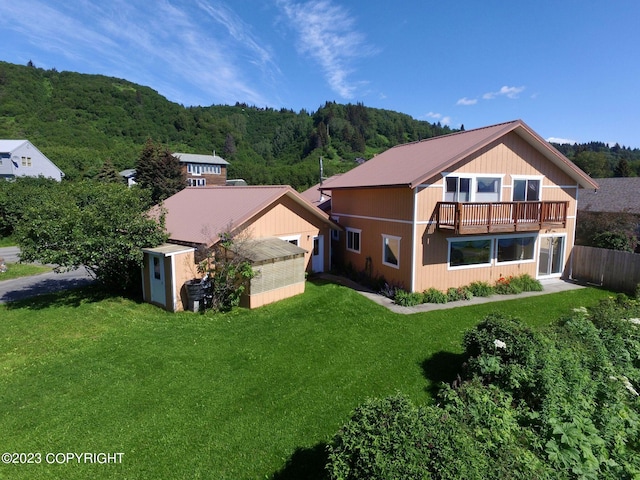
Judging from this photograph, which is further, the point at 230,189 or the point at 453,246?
the point at 230,189

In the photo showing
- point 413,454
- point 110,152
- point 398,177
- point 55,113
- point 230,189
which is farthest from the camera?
point 55,113

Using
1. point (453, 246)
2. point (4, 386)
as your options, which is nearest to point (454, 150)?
point (453, 246)

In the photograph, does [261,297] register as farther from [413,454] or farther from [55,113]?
[55,113]

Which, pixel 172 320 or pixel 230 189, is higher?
pixel 230 189

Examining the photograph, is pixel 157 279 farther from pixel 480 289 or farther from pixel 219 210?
pixel 480 289

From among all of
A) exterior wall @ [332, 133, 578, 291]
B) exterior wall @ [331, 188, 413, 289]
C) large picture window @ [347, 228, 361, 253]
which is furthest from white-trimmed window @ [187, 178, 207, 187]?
large picture window @ [347, 228, 361, 253]

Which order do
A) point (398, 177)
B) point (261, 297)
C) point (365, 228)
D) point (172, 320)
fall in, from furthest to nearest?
point (365, 228)
point (398, 177)
point (261, 297)
point (172, 320)

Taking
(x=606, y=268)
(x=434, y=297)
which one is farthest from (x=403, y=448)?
(x=606, y=268)

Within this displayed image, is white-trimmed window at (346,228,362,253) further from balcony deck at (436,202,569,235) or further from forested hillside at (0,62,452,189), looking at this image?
forested hillside at (0,62,452,189)
